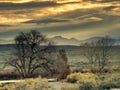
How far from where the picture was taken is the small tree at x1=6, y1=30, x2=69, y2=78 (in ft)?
188

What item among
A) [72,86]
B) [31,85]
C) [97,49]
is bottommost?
[97,49]

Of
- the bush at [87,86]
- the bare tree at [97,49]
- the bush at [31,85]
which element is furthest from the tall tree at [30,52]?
the bush at [31,85]

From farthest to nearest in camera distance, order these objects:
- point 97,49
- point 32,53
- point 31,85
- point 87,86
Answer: point 97,49 → point 32,53 → point 87,86 → point 31,85

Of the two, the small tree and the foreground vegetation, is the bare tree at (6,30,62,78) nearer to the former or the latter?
the small tree

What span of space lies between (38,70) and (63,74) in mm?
10376

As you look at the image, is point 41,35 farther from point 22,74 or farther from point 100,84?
point 100,84

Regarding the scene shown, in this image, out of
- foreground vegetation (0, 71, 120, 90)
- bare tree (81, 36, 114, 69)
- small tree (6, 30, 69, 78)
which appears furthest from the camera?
bare tree (81, 36, 114, 69)

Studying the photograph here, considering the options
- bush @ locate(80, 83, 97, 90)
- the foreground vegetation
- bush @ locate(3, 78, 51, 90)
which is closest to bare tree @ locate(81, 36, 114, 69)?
the foreground vegetation

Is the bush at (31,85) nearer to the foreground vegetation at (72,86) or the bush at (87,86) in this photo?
the foreground vegetation at (72,86)

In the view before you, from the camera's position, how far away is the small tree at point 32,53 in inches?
2251

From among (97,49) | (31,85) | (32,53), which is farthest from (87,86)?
(97,49)

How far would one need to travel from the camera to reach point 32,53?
58.6 metres

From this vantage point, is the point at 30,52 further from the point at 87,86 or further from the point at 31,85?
the point at 31,85

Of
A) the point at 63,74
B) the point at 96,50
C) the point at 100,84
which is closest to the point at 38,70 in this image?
the point at 63,74
